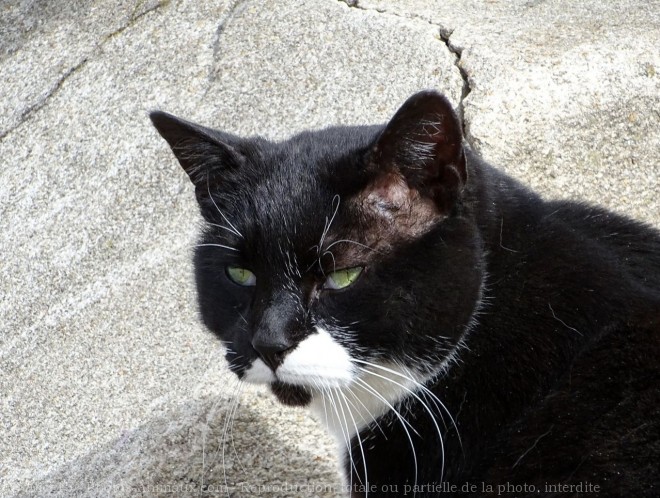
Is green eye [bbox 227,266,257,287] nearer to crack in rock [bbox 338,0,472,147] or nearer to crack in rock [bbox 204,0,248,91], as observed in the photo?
crack in rock [bbox 338,0,472,147]

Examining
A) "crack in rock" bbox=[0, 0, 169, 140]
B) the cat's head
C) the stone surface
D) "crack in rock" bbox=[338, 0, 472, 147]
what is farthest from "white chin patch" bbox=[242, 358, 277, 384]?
"crack in rock" bbox=[0, 0, 169, 140]

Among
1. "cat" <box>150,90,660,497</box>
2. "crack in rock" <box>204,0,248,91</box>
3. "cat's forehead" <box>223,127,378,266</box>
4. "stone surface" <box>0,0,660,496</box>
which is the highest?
"cat's forehead" <box>223,127,378,266</box>

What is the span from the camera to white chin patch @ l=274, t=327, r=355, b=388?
65.7 inches

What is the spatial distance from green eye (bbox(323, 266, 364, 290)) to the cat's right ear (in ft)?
1.18

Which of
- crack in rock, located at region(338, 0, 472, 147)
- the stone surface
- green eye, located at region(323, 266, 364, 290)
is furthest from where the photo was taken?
crack in rock, located at region(338, 0, 472, 147)

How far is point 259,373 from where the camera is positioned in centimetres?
176

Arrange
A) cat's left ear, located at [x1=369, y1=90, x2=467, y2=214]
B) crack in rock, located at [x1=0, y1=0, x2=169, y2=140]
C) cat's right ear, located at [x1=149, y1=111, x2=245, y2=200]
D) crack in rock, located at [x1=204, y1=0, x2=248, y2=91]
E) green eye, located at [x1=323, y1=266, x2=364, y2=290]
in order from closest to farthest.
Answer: cat's left ear, located at [x1=369, y1=90, x2=467, y2=214]
green eye, located at [x1=323, y1=266, x2=364, y2=290]
cat's right ear, located at [x1=149, y1=111, x2=245, y2=200]
crack in rock, located at [x1=204, y1=0, x2=248, y2=91]
crack in rock, located at [x1=0, y1=0, x2=169, y2=140]

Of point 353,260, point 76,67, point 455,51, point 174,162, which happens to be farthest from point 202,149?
point 76,67

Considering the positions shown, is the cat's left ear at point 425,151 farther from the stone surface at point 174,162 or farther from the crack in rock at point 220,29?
the crack in rock at point 220,29

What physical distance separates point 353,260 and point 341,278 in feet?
0.14

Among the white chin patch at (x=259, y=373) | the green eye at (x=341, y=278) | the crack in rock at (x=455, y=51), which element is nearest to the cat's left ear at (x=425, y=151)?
the green eye at (x=341, y=278)

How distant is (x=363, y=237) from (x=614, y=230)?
0.63 m

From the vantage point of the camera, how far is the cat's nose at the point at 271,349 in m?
1.64

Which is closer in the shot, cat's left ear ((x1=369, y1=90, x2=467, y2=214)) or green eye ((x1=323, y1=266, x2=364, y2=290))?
cat's left ear ((x1=369, y1=90, x2=467, y2=214))
